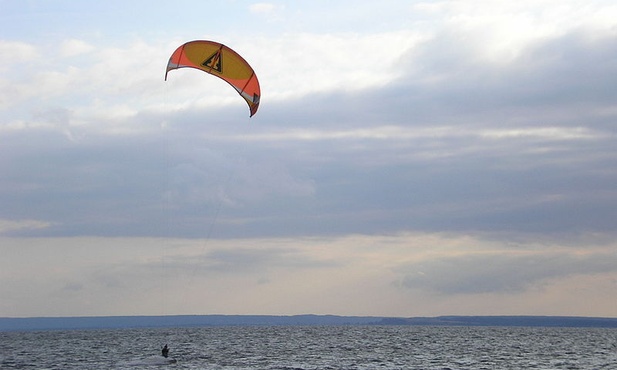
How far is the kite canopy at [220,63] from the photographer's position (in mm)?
42094

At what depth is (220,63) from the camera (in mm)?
42562

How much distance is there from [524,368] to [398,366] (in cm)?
979

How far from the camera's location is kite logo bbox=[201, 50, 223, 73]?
1666 inches

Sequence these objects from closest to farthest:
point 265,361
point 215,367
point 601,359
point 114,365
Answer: point 215,367, point 114,365, point 265,361, point 601,359

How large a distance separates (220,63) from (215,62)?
0.28 m

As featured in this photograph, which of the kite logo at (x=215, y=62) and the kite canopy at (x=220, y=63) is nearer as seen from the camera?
the kite canopy at (x=220, y=63)

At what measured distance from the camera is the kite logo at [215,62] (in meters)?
42.3

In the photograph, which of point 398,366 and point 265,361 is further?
point 265,361

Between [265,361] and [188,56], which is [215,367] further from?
[188,56]

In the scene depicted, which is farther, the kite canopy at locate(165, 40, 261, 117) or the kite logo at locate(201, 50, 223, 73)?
the kite logo at locate(201, 50, 223, 73)

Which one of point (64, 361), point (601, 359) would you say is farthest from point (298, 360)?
point (601, 359)

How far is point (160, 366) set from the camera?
58.9 metres

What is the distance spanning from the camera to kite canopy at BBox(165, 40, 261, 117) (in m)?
42.1

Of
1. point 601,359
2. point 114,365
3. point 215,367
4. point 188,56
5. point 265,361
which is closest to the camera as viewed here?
point 188,56
